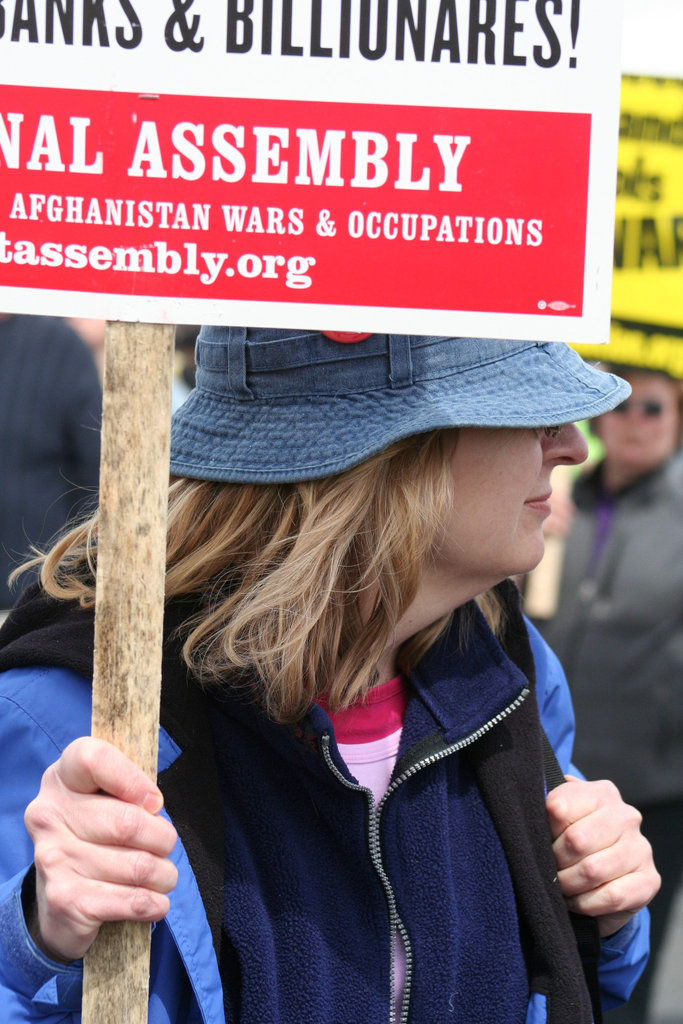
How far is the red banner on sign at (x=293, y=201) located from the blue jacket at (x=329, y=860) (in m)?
0.45

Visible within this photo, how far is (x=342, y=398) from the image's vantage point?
4.82ft

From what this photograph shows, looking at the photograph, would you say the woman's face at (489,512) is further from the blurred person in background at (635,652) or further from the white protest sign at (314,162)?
the blurred person in background at (635,652)

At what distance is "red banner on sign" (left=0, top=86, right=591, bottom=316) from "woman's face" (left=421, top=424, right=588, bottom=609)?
334 mm

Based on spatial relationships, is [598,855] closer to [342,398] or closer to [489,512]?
[489,512]

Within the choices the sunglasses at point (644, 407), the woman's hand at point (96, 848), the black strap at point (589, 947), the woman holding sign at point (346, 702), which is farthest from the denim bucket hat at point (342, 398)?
the sunglasses at point (644, 407)

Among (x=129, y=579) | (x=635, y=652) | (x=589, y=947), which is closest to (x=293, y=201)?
(x=129, y=579)

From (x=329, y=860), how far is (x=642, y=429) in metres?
2.66

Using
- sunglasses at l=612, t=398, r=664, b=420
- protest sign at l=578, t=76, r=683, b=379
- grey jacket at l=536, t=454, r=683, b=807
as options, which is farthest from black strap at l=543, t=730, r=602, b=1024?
sunglasses at l=612, t=398, r=664, b=420

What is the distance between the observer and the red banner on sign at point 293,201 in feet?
3.89

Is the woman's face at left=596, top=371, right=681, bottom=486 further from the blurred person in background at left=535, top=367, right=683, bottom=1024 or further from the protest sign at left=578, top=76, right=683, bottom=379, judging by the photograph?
the protest sign at left=578, top=76, right=683, bottom=379

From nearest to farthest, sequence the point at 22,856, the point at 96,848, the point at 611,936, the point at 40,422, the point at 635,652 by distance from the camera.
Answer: the point at 96,848
the point at 22,856
the point at 611,936
the point at 635,652
the point at 40,422

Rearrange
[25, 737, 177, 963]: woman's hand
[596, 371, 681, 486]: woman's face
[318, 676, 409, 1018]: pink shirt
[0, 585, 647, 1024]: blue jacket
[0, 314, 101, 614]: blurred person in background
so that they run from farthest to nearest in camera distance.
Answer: [596, 371, 681, 486]: woman's face < [0, 314, 101, 614]: blurred person in background < [318, 676, 409, 1018]: pink shirt < [0, 585, 647, 1024]: blue jacket < [25, 737, 177, 963]: woman's hand

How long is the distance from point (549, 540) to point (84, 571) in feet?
8.22

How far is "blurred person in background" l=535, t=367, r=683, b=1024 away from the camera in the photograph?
3607 mm
